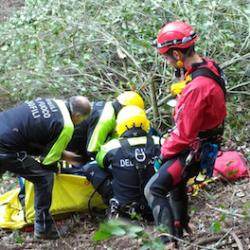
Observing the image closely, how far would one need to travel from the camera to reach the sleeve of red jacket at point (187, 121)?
13.0 ft

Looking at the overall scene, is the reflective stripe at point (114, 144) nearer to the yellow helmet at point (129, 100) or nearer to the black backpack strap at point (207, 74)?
the yellow helmet at point (129, 100)

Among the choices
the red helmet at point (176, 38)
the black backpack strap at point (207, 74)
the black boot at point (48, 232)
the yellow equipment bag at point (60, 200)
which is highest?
the red helmet at point (176, 38)

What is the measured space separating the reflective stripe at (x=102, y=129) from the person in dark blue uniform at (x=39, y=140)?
1.85ft

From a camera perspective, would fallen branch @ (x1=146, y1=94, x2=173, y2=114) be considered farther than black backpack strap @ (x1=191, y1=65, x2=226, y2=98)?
Yes

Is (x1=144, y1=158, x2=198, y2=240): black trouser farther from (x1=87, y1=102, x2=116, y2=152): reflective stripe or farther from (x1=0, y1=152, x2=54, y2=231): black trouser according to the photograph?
(x1=87, y1=102, x2=116, y2=152): reflective stripe

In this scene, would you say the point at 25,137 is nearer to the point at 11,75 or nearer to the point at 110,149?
the point at 110,149

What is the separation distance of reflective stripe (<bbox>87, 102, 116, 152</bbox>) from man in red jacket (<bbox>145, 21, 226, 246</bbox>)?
5.21 feet

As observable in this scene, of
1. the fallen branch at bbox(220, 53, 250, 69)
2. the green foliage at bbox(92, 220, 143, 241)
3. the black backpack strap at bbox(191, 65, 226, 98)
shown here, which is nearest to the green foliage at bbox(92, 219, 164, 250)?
the green foliage at bbox(92, 220, 143, 241)

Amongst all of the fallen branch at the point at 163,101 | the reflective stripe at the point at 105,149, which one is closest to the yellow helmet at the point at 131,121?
the reflective stripe at the point at 105,149

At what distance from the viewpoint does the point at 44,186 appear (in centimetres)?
535

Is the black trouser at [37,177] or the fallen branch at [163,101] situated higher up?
the fallen branch at [163,101]

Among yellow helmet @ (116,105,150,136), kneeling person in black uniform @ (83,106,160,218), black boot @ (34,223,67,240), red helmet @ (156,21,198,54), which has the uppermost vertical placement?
red helmet @ (156,21,198,54)

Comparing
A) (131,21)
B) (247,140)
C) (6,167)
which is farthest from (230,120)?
(6,167)

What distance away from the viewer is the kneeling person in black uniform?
528 centimetres
